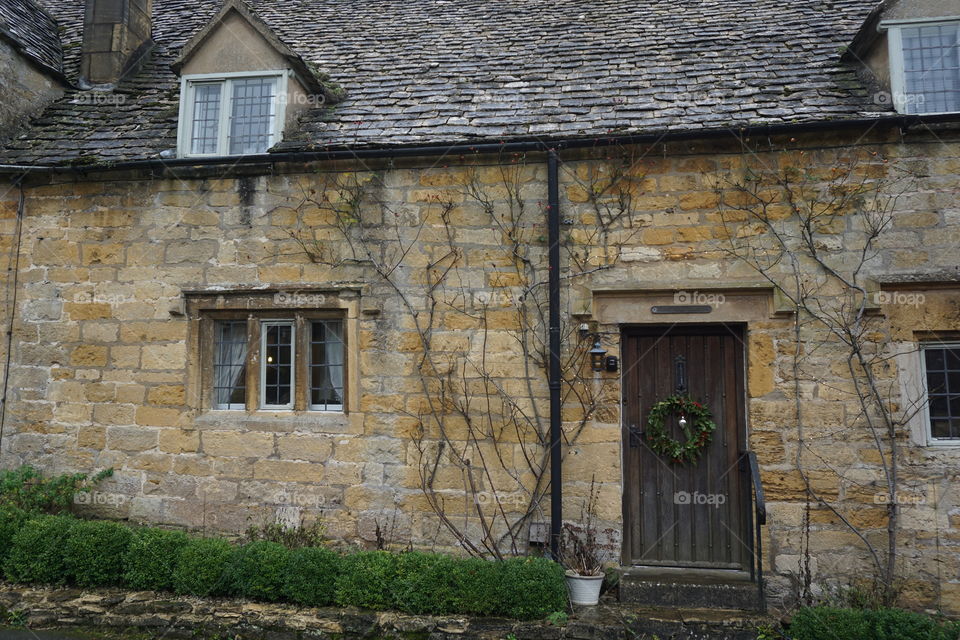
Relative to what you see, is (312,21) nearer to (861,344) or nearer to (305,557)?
(305,557)

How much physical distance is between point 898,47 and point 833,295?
2583 mm

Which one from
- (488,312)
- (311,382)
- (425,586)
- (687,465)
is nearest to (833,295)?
(687,465)

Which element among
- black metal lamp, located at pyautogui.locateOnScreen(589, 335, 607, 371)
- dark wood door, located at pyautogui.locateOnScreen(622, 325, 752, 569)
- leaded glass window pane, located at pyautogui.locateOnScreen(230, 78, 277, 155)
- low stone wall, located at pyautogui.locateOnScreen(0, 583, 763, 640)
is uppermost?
leaded glass window pane, located at pyautogui.locateOnScreen(230, 78, 277, 155)

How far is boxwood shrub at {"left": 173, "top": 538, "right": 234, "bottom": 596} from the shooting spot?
19.2 feet

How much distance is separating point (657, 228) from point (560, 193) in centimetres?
103

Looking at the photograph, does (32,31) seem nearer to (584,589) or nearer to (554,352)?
(554,352)

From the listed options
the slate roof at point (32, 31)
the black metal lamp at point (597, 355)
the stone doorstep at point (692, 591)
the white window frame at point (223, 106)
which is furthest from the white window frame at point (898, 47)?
the slate roof at point (32, 31)

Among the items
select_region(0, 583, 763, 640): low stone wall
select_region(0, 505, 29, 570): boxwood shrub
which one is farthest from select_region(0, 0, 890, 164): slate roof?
select_region(0, 583, 763, 640): low stone wall

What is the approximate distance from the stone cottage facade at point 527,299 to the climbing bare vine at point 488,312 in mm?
30

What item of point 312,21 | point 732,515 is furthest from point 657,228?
point 312,21

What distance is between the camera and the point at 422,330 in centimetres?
670

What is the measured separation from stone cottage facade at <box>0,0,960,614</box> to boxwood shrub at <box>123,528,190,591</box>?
79 centimetres

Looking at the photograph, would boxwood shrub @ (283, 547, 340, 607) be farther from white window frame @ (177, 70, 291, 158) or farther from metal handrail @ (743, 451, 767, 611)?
white window frame @ (177, 70, 291, 158)

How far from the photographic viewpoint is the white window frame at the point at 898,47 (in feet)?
20.6
